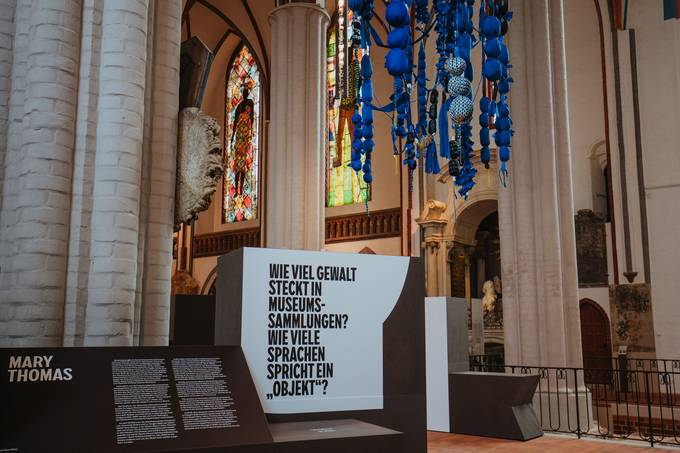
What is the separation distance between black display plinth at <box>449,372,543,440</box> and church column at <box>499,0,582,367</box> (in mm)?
1891

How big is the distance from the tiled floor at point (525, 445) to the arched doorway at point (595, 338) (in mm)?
8387

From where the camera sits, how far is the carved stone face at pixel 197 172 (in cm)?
464

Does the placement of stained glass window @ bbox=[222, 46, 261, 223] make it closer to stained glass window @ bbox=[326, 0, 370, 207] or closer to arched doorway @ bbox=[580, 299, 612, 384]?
stained glass window @ bbox=[326, 0, 370, 207]

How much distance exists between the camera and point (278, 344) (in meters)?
3.63

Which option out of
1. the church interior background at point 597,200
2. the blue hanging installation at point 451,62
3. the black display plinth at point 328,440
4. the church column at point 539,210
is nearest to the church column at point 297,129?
the church interior background at point 597,200

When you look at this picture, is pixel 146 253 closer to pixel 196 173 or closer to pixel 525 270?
pixel 196 173

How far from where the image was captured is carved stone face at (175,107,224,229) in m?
4.64

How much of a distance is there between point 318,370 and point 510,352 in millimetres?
6959

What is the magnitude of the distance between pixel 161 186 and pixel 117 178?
0.62 metres

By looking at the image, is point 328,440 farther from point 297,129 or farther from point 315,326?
point 297,129

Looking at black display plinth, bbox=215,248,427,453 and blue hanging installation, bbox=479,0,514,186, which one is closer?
black display plinth, bbox=215,248,427,453

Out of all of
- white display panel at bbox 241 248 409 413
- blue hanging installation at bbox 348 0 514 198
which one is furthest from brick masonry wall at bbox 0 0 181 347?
blue hanging installation at bbox 348 0 514 198

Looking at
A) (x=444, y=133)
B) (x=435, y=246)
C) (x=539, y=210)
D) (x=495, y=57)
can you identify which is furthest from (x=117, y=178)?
(x=435, y=246)

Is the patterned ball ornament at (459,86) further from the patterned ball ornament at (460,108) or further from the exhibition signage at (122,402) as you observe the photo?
the exhibition signage at (122,402)
